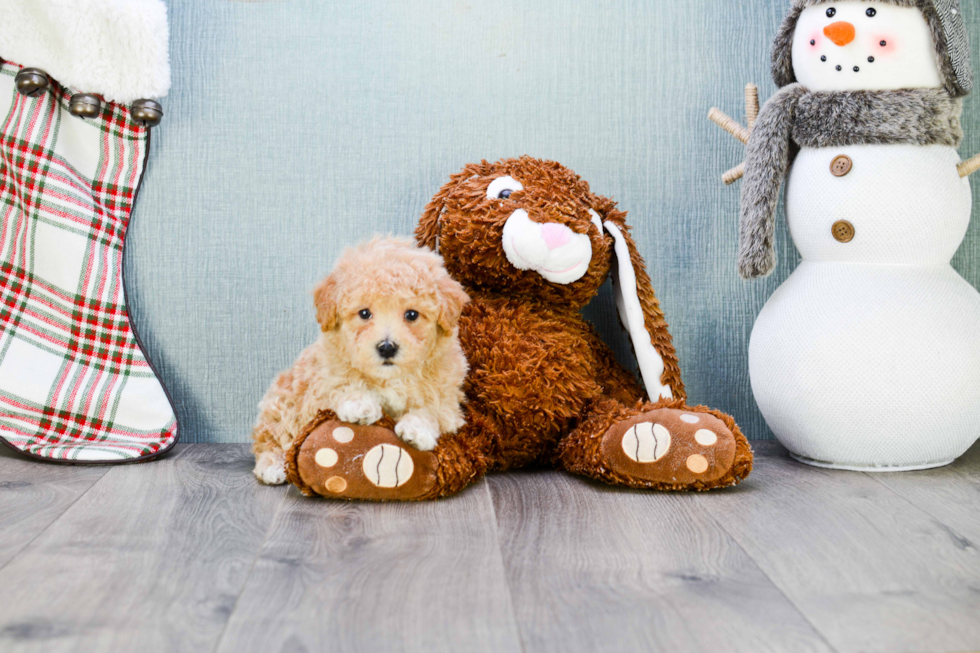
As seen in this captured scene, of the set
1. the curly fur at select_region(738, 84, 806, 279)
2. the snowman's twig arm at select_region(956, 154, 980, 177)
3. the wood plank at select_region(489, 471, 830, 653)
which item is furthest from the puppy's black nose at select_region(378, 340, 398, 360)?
the snowman's twig arm at select_region(956, 154, 980, 177)

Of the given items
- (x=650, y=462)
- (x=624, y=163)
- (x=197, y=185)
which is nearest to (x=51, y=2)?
(x=197, y=185)

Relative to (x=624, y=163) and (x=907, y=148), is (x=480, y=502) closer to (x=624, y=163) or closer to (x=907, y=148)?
(x=624, y=163)

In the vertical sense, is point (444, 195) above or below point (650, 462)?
above

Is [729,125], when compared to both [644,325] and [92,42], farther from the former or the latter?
[92,42]

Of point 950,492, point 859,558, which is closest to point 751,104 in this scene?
point 950,492

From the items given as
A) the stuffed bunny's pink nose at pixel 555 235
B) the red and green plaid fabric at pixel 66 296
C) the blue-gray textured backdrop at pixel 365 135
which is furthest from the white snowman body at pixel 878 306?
the red and green plaid fabric at pixel 66 296

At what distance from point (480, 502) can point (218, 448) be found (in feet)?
1.71

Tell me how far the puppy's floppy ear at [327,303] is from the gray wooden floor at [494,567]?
0.23 m

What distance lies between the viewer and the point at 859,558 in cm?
83

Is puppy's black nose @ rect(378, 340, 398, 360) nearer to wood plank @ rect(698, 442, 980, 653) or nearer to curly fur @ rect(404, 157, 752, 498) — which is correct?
curly fur @ rect(404, 157, 752, 498)

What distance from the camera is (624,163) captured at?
1385mm

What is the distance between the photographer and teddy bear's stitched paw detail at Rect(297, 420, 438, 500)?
99cm

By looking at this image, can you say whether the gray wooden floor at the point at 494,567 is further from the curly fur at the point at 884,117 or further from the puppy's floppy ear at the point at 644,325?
the curly fur at the point at 884,117

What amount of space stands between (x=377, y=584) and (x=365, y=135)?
815mm
